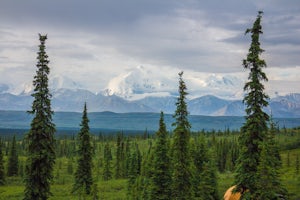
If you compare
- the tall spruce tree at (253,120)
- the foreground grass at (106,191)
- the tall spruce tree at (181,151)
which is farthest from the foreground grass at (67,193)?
the tall spruce tree at (253,120)

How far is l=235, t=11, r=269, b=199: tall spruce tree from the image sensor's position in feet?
108

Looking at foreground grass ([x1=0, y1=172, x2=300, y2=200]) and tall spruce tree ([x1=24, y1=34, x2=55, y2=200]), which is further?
foreground grass ([x1=0, y1=172, x2=300, y2=200])

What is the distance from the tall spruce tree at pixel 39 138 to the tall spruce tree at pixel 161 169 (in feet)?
48.0

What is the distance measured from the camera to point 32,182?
38375 millimetres

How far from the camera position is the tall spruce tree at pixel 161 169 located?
157 feet

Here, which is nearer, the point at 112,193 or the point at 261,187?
the point at 261,187

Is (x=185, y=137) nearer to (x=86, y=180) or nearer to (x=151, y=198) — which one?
(x=151, y=198)

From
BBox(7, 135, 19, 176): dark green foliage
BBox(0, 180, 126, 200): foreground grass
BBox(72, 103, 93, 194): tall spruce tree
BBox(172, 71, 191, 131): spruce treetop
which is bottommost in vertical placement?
BBox(0, 180, 126, 200): foreground grass

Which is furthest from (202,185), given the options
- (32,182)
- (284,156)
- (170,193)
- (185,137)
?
(284,156)

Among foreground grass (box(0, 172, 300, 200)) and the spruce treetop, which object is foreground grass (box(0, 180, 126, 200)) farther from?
the spruce treetop

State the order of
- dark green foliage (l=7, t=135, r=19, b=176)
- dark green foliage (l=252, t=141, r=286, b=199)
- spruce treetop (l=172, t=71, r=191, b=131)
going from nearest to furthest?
dark green foliage (l=252, t=141, r=286, b=199) → spruce treetop (l=172, t=71, r=191, b=131) → dark green foliage (l=7, t=135, r=19, b=176)

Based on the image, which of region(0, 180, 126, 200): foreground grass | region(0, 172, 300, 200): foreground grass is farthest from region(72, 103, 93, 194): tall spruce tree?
region(0, 172, 300, 200): foreground grass

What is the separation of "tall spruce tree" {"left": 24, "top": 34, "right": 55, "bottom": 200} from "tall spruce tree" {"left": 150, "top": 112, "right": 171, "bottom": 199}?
48.0ft

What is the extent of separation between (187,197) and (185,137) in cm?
749
